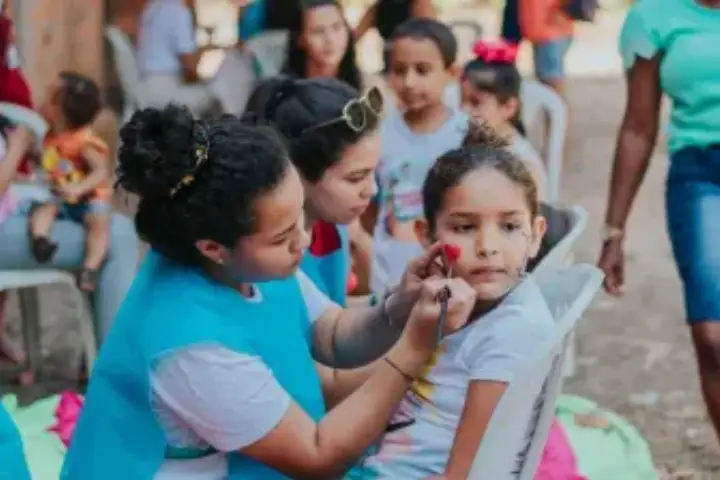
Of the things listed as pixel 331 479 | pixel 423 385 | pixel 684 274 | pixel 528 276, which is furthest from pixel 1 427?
pixel 684 274

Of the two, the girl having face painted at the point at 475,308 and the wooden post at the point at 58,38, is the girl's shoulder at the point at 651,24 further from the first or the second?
the wooden post at the point at 58,38

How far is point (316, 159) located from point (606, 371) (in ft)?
6.57

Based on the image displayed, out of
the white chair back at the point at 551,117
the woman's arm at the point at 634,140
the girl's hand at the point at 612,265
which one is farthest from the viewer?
the white chair back at the point at 551,117

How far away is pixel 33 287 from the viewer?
3854mm

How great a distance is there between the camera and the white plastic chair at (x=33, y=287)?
3.54 meters

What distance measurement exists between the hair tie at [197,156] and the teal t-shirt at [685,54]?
1.46 meters

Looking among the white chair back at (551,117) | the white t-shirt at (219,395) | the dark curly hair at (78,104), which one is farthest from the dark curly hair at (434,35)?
the white t-shirt at (219,395)

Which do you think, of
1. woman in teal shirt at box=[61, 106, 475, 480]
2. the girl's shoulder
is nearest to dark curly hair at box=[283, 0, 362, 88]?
the girl's shoulder

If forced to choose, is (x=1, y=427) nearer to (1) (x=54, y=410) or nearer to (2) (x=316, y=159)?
(2) (x=316, y=159)

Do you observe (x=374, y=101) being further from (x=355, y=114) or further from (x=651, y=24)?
(x=651, y=24)

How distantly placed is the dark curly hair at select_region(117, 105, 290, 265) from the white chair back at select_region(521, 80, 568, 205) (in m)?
2.07

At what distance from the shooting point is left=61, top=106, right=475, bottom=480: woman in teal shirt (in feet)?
5.82

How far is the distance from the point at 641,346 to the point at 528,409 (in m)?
2.51

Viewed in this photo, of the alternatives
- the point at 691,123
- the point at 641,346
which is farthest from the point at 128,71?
the point at 691,123
